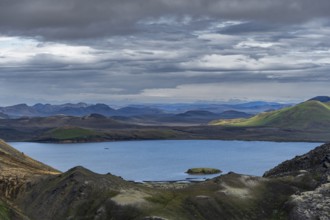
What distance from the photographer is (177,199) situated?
111 meters

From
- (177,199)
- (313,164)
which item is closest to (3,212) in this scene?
(177,199)

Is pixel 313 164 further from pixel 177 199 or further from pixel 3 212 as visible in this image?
pixel 3 212

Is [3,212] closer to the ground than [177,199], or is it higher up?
higher up

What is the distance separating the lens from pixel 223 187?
119 metres

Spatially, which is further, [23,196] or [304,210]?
[23,196]

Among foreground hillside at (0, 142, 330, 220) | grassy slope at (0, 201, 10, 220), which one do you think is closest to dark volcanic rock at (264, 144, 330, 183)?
foreground hillside at (0, 142, 330, 220)

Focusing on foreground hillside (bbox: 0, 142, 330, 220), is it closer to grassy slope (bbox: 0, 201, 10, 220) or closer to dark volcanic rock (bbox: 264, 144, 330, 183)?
grassy slope (bbox: 0, 201, 10, 220)

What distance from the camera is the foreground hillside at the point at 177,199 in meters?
104

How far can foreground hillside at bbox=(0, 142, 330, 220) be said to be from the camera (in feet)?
341

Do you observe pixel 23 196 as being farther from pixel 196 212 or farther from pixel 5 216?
pixel 196 212

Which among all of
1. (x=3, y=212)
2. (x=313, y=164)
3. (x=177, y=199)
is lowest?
(x=177, y=199)

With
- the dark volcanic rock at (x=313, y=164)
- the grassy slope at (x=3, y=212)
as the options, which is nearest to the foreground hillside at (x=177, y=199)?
the grassy slope at (x=3, y=212)

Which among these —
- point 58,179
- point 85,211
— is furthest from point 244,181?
point 58,179

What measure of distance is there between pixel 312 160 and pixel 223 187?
37179 millimetres
